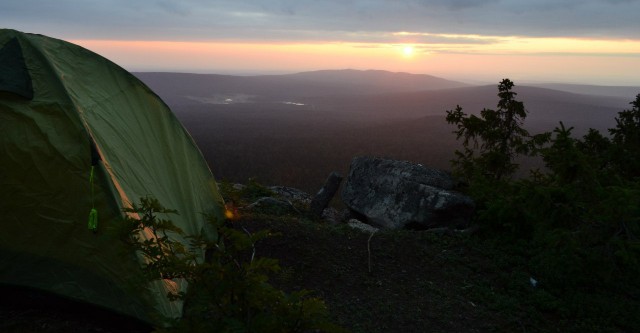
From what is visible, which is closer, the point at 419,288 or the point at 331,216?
the point at 419,288

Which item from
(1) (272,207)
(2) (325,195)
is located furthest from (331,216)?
(1) (272,207)

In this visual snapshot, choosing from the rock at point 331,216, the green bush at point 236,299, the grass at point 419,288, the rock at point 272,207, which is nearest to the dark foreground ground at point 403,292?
the grass at point 419,288

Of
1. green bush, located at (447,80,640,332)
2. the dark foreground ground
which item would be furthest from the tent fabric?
green bush, located at (447,80,640,332)

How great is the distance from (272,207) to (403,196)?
3.30m

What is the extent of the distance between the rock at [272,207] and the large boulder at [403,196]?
186cm

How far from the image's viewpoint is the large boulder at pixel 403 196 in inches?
389

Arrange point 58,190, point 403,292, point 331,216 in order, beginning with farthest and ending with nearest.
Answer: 1. point 331,216
2. point 403,292
3. point 58,190

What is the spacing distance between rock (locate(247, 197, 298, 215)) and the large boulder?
6.09 feet

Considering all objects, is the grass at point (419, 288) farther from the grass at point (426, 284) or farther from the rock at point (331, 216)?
the rock at point (331, 216)

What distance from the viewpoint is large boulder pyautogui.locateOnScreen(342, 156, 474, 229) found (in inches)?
389

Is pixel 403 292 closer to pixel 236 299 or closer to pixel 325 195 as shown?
pixel 236 299

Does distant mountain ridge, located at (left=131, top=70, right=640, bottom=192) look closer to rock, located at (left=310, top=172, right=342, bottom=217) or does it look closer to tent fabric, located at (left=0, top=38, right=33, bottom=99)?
rock, located at (left=310, top=172, right=342, bottom=217)

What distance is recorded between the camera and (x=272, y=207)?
431 inches

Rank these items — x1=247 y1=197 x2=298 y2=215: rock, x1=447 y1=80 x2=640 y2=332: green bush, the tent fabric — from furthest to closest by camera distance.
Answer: x1=247 y1=197 x2=298 y2=215: rock
x1=447 y1=80 x2=640 y2=332: green bush
the tent fabric
